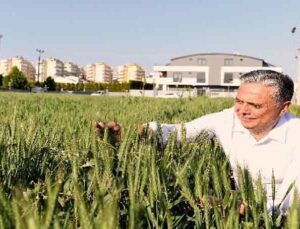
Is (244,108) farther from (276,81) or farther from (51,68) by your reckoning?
(51,68)

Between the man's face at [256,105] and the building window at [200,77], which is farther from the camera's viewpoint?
the building window at [200,77]

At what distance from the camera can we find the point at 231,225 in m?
0.81

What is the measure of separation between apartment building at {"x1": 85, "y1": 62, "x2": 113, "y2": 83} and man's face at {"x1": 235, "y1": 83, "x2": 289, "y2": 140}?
183 metres

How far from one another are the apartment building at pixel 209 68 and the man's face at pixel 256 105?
294 ft

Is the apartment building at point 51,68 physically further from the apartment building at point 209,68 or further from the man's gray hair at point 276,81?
the man's gray hair at point 276,81

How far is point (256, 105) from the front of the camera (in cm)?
240

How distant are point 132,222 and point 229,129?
2358 millimetres

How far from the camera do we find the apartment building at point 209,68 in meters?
93.4

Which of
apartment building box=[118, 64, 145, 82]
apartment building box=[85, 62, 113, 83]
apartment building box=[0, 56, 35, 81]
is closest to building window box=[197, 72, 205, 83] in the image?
apartment building box=[118, 64, 145, 82]

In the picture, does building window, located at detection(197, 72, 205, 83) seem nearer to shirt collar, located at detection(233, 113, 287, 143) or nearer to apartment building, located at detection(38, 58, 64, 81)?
shirt collar, located at detection(233, 113, 287, 143)

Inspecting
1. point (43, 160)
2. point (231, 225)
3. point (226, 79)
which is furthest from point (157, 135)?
point (226, 79)

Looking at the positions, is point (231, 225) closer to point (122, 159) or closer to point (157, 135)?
point (122, 159)

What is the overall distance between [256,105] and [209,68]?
3727 inches

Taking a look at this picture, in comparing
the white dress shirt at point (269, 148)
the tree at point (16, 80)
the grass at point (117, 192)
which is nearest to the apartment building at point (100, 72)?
the tree at point (16, 80)
